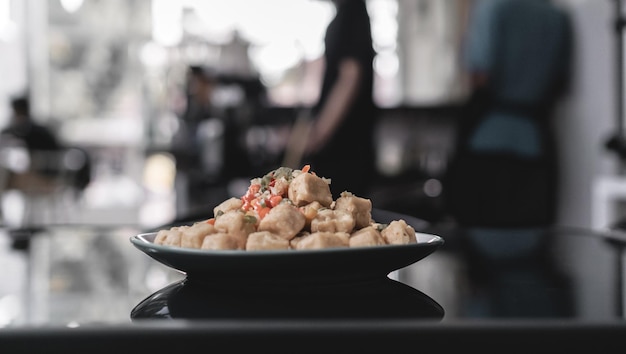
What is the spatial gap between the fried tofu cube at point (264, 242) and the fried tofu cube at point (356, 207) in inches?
3.4

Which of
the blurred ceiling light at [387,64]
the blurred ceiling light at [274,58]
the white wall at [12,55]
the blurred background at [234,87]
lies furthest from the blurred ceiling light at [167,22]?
the blurred ceiling light at [387,64]

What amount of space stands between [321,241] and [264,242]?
0.15 feet

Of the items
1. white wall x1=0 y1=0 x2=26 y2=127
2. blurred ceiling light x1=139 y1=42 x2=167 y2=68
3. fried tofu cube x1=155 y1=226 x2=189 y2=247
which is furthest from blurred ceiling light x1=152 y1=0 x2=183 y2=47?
fried tofu cube x1=155 y1=226 x2=189 y2=247

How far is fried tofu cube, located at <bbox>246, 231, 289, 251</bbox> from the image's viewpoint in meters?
0.54

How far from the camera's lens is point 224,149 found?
3320 millimetres

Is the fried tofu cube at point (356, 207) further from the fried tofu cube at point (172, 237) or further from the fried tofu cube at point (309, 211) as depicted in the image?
the fried tofu cube at point (172, 237)

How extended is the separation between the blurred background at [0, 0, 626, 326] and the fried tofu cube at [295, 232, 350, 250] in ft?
2.78

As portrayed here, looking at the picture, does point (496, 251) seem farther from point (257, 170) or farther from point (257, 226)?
point (257, 170)

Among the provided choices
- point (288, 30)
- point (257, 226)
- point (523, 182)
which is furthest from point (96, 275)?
point (288, 30)

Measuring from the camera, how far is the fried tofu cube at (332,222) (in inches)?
23.4

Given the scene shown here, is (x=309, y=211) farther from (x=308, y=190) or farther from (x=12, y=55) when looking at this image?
(x=12, y=55)

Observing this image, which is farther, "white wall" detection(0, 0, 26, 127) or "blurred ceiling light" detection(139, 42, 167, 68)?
"white wall" detection(0, 0, 26, 127)

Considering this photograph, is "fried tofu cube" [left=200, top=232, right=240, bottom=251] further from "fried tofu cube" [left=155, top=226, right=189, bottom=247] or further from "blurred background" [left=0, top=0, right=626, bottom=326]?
"blurred background" [left=0, top=0, right=626, bottom=326]

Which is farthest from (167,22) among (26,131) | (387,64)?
(387,64)
